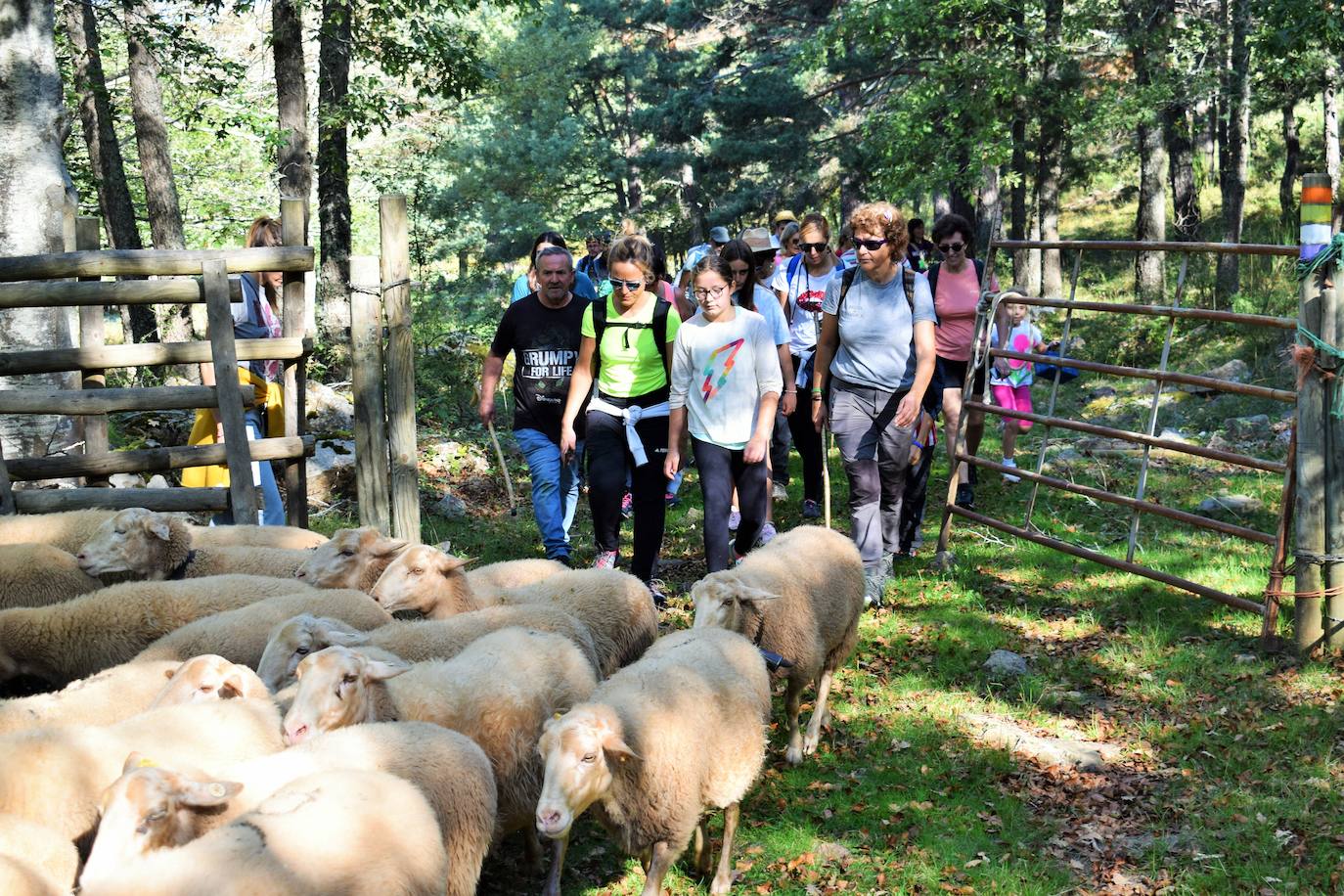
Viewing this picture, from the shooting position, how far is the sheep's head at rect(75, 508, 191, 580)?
634cm

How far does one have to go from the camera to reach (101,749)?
3924mm

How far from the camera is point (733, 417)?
7316 mm

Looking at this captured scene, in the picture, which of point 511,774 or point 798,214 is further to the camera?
point 798,214

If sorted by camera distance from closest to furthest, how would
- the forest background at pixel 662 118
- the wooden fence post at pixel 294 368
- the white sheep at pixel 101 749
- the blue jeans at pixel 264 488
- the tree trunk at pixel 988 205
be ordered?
the white sheep at pixel 101 749
the wooden fence post at pixel 294 368
the blue jeans at pixel 264 488
the forest background at pixel 662 118
the tree trunk at pixel 988 205

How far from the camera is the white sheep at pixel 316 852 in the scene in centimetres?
312

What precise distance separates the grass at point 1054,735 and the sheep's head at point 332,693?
1093 mm

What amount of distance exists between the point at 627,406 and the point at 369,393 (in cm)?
167

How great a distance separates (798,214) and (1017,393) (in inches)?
966

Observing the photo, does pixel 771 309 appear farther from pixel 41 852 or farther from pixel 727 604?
pixel 41 852

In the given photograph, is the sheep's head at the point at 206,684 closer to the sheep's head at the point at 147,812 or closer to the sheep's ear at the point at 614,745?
the sheep's head at the point at 147,812

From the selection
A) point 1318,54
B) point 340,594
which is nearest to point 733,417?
point 340,594

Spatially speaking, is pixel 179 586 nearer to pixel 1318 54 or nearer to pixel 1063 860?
pixel 1063 860

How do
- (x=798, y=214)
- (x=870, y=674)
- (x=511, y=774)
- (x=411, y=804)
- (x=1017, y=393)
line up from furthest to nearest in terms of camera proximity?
(x=798, y=214) < (x=1017, y=393) < (x=870, y=674) < (x=511, y=774) < (x=411, y=804)

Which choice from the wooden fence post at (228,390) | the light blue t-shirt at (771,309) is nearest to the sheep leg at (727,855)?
the wooden fence post at (228,390)
